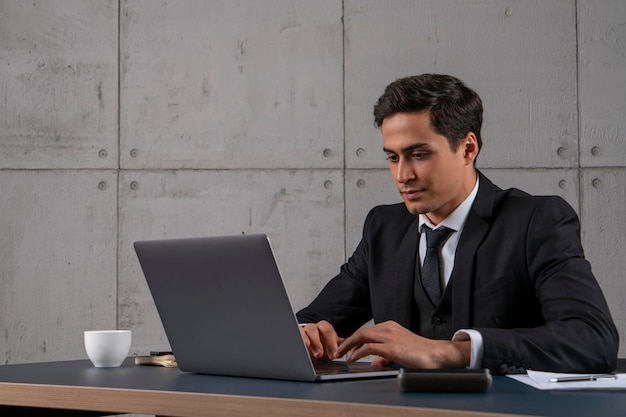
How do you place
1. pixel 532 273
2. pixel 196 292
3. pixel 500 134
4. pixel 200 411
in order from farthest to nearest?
pixel 500 134, pixel 532 273, pixel 196 292, pixel 200 411

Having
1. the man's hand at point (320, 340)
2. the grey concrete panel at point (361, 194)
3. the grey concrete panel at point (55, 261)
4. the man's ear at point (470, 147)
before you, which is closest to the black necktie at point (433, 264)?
the man's ear at point (470, 147)

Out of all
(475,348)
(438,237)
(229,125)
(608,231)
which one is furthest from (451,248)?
(229,125)

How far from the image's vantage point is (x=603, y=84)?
420 centimetres

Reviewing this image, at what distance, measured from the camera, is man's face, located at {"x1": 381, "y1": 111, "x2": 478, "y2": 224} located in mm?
2246

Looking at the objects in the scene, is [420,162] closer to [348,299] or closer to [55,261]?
[348,299]

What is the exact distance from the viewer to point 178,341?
1727mm

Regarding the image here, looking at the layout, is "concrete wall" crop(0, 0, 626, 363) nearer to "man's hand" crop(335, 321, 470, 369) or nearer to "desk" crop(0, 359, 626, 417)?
"desk" crop(0, 359, 626, 417)

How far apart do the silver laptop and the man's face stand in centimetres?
64

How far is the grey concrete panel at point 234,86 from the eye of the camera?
434 cm

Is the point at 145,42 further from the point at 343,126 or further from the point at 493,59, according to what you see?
the point at 493,59

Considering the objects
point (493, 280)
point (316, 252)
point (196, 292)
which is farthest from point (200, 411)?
point (316, 252)

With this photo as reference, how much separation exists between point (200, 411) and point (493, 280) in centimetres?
102

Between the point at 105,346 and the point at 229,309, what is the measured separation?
1.62 feet

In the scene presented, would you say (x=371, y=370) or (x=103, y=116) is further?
(x=103, y=116)
